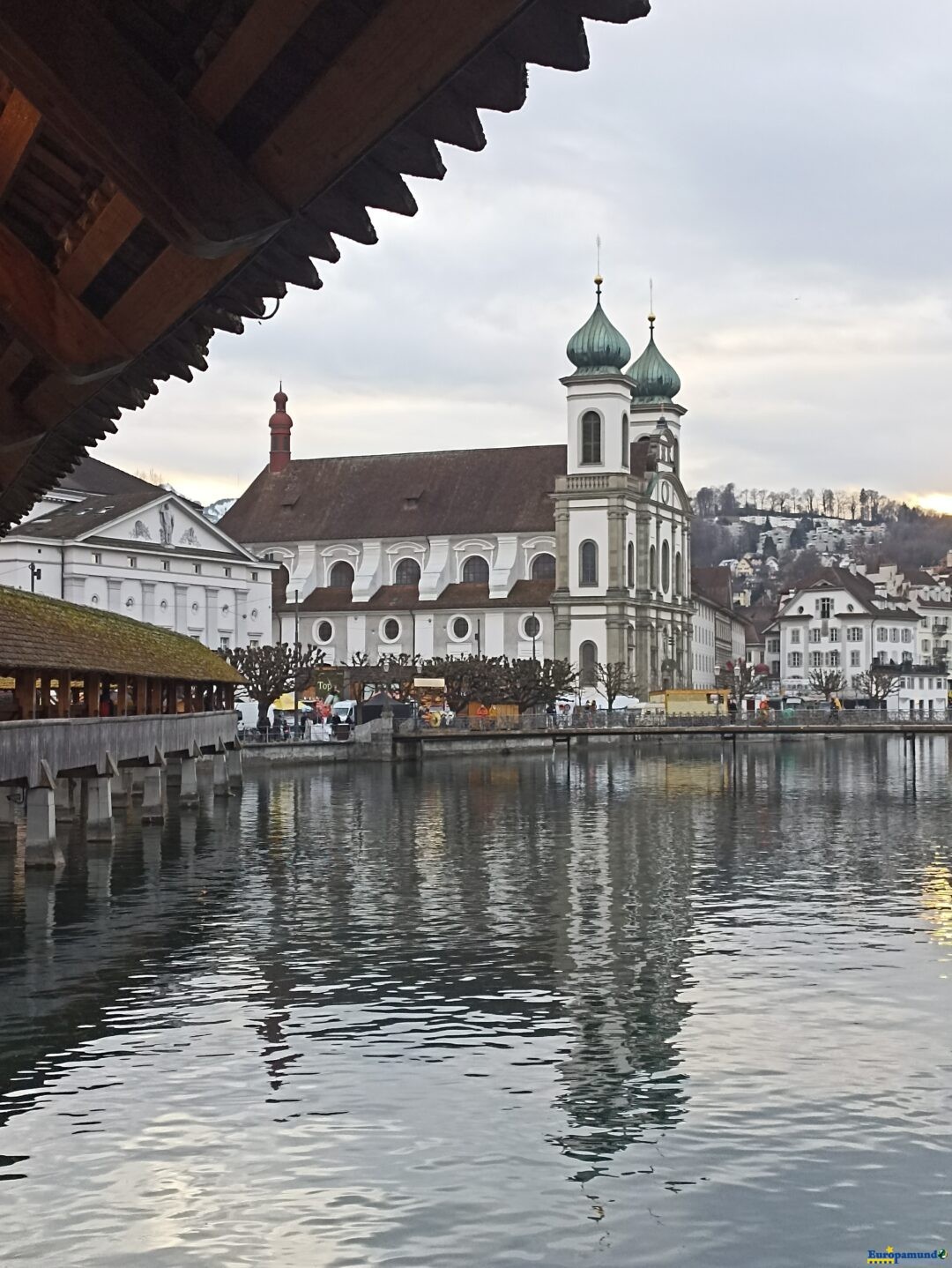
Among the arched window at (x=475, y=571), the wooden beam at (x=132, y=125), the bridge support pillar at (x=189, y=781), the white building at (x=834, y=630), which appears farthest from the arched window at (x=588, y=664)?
the wooden beam at (x=132, y=125)

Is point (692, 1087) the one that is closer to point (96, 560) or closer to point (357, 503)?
point (96, 560)

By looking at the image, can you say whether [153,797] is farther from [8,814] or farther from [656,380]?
[656,380]

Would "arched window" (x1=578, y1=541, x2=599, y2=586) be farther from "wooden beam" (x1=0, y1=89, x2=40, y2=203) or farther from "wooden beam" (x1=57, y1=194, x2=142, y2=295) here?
"wooden beam" (x1=0, y1=89, x2=40, y2=203)

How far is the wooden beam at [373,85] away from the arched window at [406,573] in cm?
12604

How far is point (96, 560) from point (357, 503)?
4429cm

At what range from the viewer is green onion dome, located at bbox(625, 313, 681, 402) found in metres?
142

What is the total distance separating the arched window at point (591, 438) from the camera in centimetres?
12194

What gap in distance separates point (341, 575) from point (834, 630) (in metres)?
49.5

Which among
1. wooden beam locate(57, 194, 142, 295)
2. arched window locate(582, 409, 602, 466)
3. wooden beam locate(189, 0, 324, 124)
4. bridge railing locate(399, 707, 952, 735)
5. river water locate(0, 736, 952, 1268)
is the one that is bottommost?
river water locate(0, 736, 952, 1268)

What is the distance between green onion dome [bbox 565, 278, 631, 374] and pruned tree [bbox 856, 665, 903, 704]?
42.9 meters

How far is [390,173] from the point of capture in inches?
240

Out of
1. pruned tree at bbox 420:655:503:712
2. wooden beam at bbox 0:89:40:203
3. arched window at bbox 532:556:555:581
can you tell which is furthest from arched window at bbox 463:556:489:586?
wooden beam at bbox 0:89:40:203

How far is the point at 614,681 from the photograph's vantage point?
379ft

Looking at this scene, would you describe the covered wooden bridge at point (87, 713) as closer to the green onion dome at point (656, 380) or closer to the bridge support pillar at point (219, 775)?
the bridge support pillar at point (219, 775)
